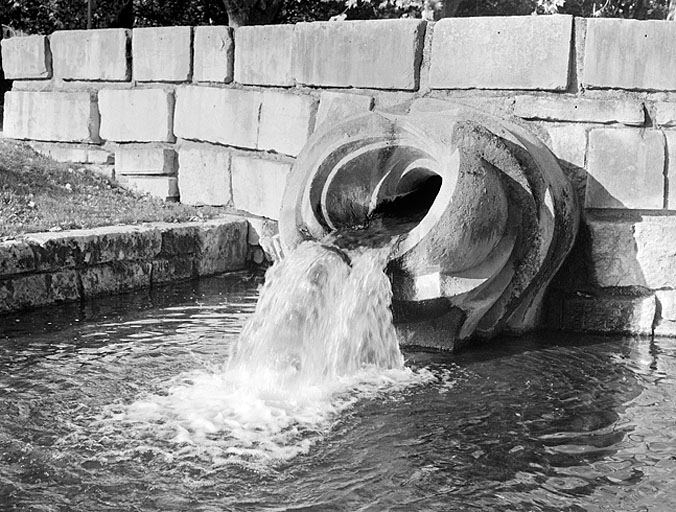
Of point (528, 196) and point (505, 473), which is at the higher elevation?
point (528, 196)

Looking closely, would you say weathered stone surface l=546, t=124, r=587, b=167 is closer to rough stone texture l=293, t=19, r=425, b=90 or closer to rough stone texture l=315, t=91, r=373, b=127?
rough stone texture l=293, t=19, r=425, b=90

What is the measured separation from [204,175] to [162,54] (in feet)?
3.74

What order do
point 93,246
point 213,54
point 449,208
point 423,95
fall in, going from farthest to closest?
point 213,54 < point 93,246 < point 423,95 < point 449,208

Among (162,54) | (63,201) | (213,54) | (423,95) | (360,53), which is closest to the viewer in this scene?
(423,95)

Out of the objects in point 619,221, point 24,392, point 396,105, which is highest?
point 396,105

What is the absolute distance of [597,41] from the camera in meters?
5.74

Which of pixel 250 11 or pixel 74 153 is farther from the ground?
pixel 250 11

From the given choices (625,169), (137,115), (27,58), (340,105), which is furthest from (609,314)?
(27,58)

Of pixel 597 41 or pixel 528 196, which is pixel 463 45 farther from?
pixel 528 196

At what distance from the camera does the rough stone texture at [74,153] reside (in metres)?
8.95

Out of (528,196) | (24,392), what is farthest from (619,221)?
(24,392)

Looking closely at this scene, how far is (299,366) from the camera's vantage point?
5.03 m

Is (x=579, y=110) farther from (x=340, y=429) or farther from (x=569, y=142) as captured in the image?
(x=340, y=429)

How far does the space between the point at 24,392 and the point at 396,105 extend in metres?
2.80
